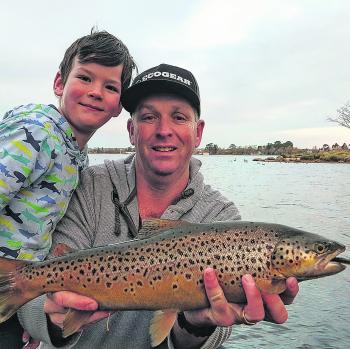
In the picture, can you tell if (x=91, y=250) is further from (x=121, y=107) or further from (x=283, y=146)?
(x=283, y=146)

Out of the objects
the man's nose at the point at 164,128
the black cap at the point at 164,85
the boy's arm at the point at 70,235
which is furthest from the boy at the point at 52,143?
the man's nose at the point at 164,128

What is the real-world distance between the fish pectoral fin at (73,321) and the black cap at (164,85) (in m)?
1.76

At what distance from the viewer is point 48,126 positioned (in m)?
3.46

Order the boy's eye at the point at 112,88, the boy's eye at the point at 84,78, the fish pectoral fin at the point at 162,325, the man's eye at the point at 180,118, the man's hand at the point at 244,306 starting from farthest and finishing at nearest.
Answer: the boy's eye at the point at 112,88 < the boy's eye at the point at 84,78 < the man's eye at the point at 180,118 < the fish pectoral fin at the point at 162,325 < the man's hand at the point at 244,306

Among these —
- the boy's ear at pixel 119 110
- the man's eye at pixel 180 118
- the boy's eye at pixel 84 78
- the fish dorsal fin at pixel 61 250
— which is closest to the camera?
the fish dorsal fin at pixel 61 250

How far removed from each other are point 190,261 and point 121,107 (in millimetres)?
1771

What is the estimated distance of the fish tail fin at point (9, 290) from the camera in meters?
2.92

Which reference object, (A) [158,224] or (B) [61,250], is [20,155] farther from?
(A) [158,224]

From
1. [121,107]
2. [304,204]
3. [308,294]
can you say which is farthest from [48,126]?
[304,204]

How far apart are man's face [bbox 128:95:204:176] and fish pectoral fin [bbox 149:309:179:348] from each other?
114cm

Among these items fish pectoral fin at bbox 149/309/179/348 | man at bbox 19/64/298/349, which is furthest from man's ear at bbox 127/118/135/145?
fish pectoral fin at bbox 149/309/179/348

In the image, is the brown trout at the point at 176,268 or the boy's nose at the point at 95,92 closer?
the brown trout at the point at 176,268

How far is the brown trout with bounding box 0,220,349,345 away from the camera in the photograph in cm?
295

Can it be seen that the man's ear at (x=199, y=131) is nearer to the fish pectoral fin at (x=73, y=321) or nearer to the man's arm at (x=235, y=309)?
the man's arm at (x=235, y=309)
